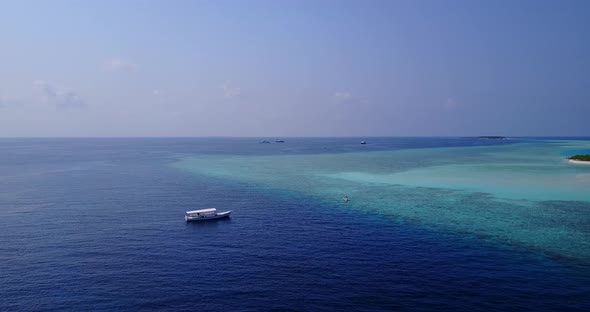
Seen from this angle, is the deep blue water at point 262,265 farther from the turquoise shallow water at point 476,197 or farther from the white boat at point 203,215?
the turquoise shallow water at point 476,197

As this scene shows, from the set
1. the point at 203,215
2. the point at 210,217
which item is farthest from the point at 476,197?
A: the point at 203,215

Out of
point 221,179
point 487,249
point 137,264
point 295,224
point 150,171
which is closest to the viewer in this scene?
point 137,264

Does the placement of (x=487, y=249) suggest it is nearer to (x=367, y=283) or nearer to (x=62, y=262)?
(x=367, y=283)

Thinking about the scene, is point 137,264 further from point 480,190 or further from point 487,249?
point 480,190

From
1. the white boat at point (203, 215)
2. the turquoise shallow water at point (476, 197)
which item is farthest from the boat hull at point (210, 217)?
the turquoise shallow water at point (476, 197)

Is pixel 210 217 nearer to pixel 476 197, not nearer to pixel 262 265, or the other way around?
pixel 262 265

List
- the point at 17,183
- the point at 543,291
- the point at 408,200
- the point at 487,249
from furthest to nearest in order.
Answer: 1. the point at 17,183
2. the point at 408,200
3. the point at 487,249
4. the point at 543,291

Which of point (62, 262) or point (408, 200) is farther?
point (408, 200)

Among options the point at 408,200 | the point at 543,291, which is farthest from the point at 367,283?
the point at 408,200
